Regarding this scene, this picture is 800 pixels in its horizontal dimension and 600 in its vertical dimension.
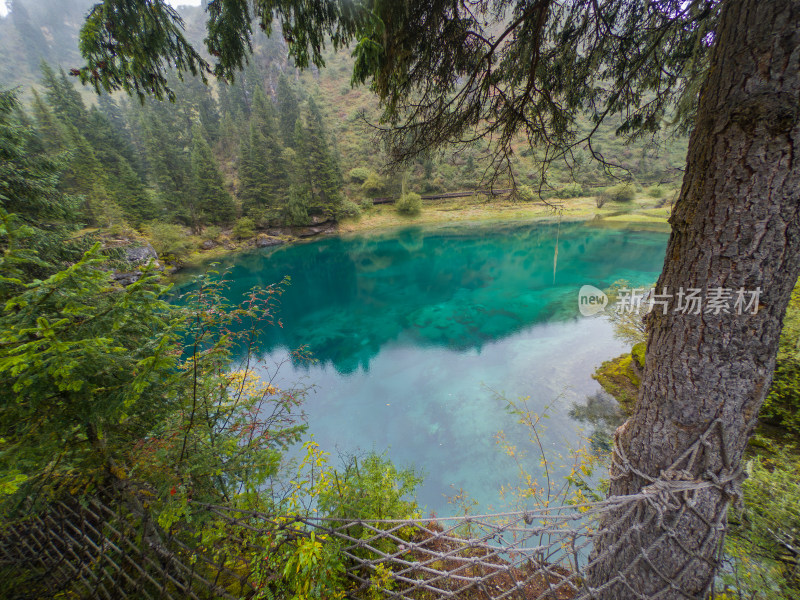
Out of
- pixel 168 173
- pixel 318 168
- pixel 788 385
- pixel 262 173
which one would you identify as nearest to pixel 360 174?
pixel 318 168

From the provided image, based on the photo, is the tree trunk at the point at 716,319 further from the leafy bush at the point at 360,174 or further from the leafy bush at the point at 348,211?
the leafy bush at the point at 360,174

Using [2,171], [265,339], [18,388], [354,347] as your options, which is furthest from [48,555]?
[265,339]

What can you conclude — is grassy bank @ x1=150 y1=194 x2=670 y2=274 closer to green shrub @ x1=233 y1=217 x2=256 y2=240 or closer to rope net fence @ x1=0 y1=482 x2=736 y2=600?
green shrub @ x1=233 y1=217 x2=256 y2=240

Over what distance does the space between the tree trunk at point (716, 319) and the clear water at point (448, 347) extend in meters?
3.86

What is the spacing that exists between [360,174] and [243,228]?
15510 mm

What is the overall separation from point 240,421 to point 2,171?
19.7ft

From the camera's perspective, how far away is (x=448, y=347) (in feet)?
34.7

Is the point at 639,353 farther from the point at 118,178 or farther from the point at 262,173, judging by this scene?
the point at 118,178

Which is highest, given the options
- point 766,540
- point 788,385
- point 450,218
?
point 766,540

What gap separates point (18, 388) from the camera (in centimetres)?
124

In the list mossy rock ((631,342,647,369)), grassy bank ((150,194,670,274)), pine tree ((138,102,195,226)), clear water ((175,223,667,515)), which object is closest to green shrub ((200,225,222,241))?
grassy bank ((150,194,670,274))

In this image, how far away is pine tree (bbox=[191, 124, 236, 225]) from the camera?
25.6 m

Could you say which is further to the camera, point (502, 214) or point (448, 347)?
point (502, 214)

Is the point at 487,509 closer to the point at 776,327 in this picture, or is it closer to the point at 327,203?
the point at 776,327
